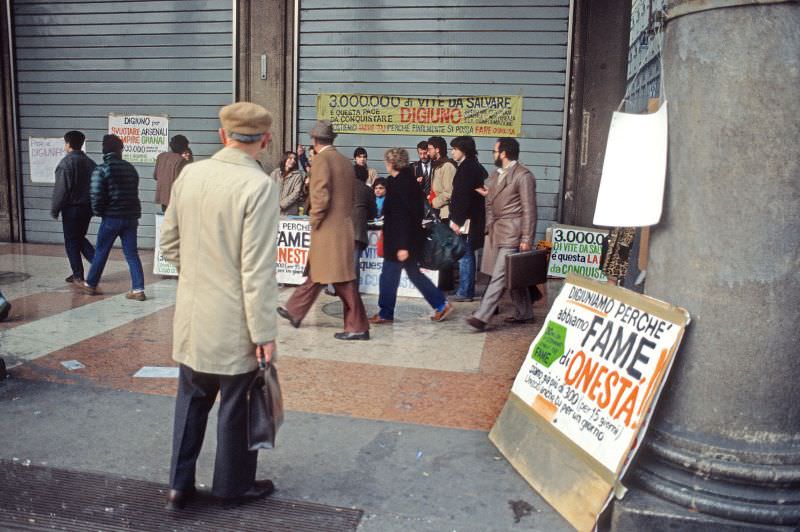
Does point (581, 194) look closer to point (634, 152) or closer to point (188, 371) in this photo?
point (634, 152)

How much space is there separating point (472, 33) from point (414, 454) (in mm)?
8403

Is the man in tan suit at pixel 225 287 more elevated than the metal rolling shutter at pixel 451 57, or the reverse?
the metal rolling shutter at pixel 451 57

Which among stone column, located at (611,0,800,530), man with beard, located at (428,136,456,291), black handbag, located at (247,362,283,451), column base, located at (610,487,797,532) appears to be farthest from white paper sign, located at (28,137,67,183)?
column base, located at (610,487,797,532)

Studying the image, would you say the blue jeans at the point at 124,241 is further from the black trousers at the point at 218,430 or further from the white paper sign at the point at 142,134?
the black trousers at the point at 218,430

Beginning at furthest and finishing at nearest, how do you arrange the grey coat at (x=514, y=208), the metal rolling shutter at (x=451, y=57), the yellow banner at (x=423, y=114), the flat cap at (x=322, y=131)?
the yellow banner at (x=423, y=114) → the metal rolling shutter at (x=451, y=57) → the grey coat at (x=514, y=208) → the flat cap at (x=322, y=131)

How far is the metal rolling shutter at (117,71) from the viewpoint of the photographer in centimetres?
1225

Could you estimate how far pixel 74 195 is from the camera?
8625 mm

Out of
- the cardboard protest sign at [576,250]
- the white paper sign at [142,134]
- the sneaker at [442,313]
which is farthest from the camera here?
the white paper sign at [142,134]

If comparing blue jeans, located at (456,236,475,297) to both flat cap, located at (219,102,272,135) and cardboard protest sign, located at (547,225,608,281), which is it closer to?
cardboard protest sign, located at (547,225,608,281)

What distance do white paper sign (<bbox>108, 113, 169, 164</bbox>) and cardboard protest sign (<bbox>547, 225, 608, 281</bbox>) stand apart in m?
6.74

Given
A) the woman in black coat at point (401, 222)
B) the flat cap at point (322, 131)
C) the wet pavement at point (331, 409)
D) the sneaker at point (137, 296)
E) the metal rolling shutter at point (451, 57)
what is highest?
the metal rolling shutter at point (451, 57)

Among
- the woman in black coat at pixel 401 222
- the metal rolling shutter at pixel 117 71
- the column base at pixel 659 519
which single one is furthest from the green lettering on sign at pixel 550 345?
the metal rolling shutter at pixel 117 71

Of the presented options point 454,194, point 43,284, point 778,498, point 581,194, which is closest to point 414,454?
point 778,498

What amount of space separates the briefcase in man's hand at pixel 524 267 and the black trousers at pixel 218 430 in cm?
364
